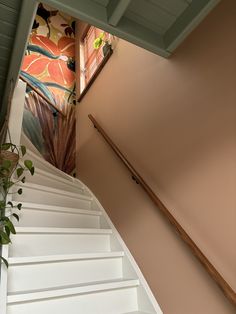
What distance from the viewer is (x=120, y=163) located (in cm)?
251

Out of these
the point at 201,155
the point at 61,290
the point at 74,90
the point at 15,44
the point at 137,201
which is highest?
the point at 74,90

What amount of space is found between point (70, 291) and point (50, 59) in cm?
363

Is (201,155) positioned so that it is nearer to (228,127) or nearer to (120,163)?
(228,127)

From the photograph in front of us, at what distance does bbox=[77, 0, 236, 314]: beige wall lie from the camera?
1.36 m

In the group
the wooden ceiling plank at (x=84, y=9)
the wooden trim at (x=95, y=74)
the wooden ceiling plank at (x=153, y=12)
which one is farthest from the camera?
the wooden trim at (x=95, y=74)

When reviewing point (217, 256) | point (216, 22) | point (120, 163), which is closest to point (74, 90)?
point (120, 163)

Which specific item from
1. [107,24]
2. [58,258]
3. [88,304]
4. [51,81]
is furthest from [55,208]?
[51,81]

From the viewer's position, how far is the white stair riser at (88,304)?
1.44 metres

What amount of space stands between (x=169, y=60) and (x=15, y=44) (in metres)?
1.23

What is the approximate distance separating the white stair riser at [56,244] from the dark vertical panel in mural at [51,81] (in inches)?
67.4

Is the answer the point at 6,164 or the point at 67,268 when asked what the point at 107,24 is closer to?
the point at 6,164

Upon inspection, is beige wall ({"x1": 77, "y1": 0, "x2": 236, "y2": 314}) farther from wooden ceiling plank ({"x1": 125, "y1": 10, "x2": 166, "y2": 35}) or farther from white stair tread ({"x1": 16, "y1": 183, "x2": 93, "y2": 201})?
white stair tread ({"x1": 16, "y1": 183, "x2": 93, "y2": 201})

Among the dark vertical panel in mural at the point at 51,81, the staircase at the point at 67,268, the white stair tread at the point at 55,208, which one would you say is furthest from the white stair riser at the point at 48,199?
the dark vertical panel in mural at the point at 51,81

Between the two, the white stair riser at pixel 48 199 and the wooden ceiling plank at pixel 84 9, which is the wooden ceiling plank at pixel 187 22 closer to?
the wooden ceiling plank at pixel 84 9
